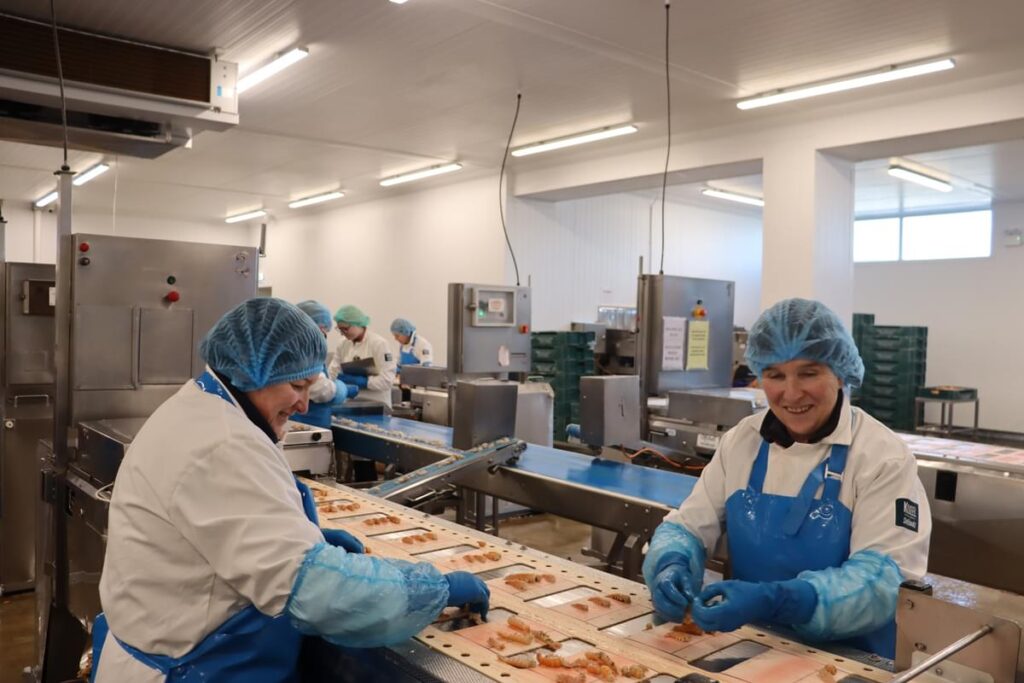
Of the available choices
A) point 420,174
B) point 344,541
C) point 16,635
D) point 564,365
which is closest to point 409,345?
point 564,365

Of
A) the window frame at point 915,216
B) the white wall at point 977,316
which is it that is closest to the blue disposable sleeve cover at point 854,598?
the white wall at point 977,316

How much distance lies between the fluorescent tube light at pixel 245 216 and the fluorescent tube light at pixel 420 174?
3789 millimetres

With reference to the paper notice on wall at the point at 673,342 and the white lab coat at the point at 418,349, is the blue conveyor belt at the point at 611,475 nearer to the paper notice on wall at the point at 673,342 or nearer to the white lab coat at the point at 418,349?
the paper notice on wall at the point at 673,342

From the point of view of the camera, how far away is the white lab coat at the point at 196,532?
130cm

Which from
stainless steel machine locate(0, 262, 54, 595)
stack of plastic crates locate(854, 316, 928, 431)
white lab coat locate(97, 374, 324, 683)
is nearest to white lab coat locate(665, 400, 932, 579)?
white lab coat locate(97, 374, 324, 683)

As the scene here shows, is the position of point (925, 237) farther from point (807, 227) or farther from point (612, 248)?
point (807, 227)

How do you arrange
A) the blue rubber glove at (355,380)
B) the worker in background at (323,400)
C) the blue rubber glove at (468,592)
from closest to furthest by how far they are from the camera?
the blue rubber glove at (468,592), the worker in background at (323,400), the blue rubber glove at (355,380)

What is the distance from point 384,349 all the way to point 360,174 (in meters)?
4.26

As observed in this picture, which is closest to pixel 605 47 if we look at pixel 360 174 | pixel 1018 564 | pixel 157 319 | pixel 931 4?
pixel 931 4

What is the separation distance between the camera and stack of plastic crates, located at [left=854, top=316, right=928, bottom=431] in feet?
32.3

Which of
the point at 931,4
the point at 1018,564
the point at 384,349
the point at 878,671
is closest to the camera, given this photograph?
the point at 878,671

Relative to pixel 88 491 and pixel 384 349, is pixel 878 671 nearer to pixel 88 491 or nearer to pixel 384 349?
pixel 88 491

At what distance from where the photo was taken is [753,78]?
19.2 ft

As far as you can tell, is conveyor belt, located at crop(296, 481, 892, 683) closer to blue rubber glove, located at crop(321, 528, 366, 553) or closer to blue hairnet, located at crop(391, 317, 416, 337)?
blue rubber glove, located at crop(321, 528, 366, 553)
